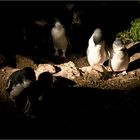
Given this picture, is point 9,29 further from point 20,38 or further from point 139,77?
point 139,77

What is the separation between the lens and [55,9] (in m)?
10.1

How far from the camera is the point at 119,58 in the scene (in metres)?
8.32

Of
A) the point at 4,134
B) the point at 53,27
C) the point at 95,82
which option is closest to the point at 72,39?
the point at 53,27

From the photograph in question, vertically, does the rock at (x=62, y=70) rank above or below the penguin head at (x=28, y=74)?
above

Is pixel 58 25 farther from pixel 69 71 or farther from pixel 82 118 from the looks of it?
pixel 82 118

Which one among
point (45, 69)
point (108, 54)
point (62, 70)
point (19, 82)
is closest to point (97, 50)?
point (108, 54)

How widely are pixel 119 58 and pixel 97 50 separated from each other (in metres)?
0.48

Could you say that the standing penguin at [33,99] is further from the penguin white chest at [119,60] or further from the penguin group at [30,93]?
the penguin white chest at [119,60]

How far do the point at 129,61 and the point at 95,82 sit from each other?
0.83m

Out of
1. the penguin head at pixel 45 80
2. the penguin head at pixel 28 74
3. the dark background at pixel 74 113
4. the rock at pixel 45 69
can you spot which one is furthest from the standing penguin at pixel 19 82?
the rock at pixel 45 69

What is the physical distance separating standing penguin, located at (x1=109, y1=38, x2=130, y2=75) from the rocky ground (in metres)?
0.12

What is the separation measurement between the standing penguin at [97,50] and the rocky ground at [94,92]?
0.69ft

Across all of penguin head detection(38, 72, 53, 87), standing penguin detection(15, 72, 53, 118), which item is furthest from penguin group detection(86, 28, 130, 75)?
standing penguin detection(15, 72, 53, 118)

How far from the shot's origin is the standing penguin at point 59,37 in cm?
942
